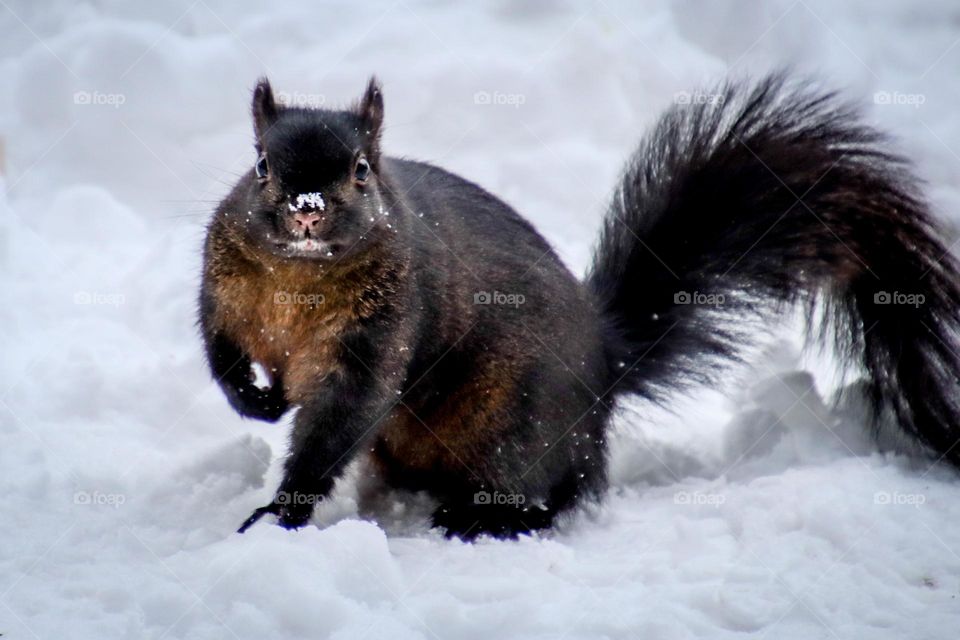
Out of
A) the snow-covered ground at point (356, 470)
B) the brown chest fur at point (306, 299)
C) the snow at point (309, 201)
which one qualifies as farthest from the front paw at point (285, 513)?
Result: the snow at point (309, 201)

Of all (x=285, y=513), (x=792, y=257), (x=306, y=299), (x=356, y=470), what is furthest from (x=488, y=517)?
(x=792, y=257)

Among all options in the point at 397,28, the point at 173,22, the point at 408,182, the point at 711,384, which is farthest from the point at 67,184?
the point at 711,384

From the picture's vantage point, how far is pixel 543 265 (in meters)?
3.20

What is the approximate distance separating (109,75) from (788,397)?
3.72m

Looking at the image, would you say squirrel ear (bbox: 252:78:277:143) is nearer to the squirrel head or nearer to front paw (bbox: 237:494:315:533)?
the squirrel head

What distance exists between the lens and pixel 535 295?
312cm

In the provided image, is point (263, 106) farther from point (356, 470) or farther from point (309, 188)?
point (356, 470)

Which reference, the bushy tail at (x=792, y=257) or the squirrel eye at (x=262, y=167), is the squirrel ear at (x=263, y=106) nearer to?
the squirrel eye at (x=262, y=167)

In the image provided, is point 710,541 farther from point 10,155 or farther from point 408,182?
point 10,155

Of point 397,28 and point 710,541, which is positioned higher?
point 397,28

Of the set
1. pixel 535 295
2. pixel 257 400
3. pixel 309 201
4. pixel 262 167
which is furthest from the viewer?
pixel 535 295

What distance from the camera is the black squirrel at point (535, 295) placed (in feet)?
8.89

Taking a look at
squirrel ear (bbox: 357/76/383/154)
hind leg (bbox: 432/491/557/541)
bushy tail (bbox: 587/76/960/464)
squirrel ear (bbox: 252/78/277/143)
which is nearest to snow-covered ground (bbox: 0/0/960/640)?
hind leg (bbox: 432/491/557/541)

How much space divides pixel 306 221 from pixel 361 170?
0.93ft
